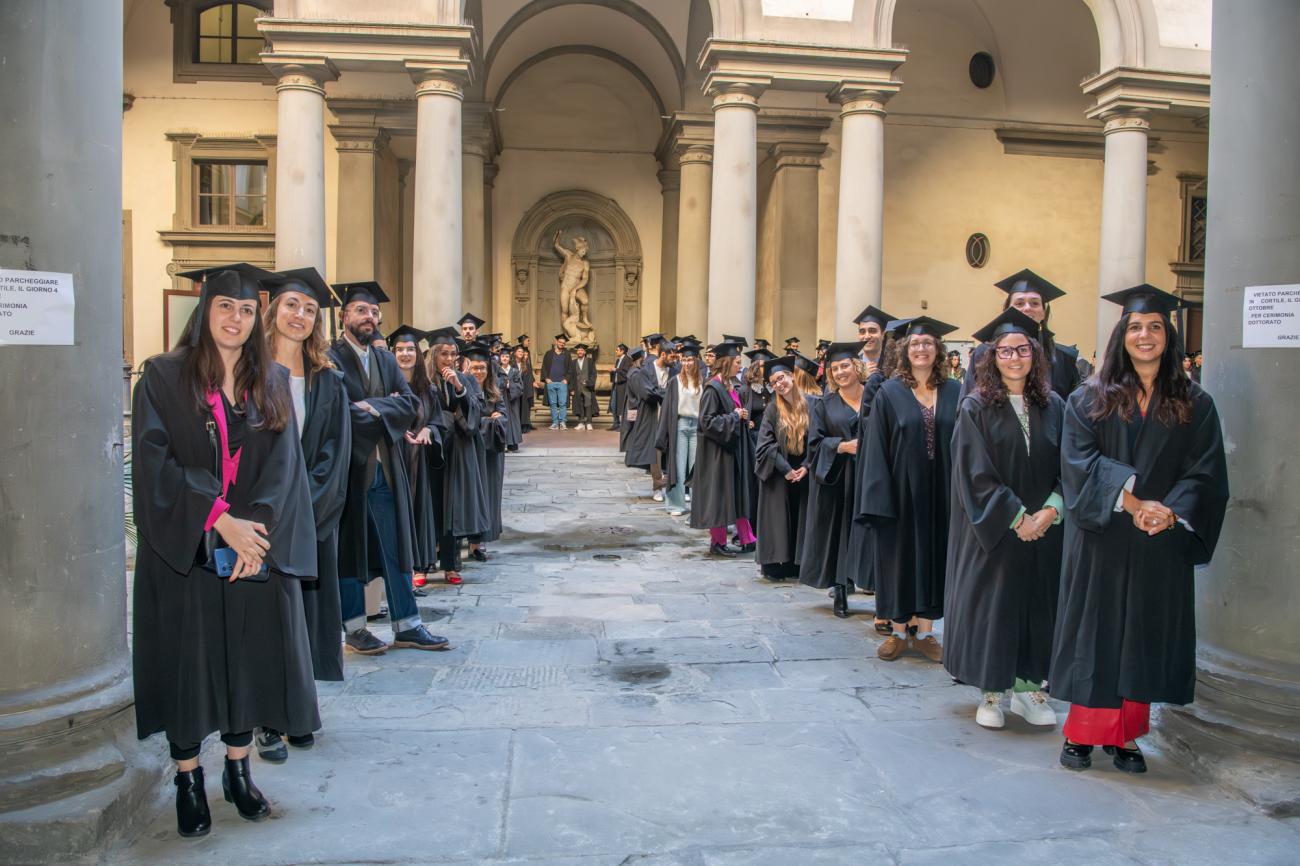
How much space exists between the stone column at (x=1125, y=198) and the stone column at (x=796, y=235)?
5.41 metres

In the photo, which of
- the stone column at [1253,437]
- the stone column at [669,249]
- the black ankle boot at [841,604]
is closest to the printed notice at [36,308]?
the stone column at [1253,437]

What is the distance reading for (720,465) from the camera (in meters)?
9.59

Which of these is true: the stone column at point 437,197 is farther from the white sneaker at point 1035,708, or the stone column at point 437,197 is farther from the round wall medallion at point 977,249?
the round wall medallion at point 977,249

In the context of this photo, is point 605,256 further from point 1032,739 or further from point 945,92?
point 1032,739

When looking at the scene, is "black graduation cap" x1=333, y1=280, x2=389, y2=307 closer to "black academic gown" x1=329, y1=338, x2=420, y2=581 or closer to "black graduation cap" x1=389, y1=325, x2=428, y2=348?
"black academic gown" x1=329, y1=338, x2=420, y2=581

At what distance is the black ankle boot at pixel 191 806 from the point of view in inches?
141

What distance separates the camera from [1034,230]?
909 inches

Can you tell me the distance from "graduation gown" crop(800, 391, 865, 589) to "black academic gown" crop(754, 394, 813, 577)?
0.72 metres

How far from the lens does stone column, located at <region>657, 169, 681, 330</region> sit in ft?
79.6

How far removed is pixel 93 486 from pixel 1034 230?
22.5 m

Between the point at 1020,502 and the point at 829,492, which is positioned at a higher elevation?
the point at 1020,502

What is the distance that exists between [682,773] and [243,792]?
164 centimetres

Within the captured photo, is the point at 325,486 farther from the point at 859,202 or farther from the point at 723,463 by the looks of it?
the point at 859,202

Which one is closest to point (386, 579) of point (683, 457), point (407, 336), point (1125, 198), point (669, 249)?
point (407, 336)
